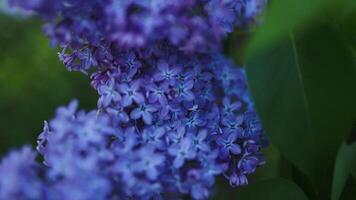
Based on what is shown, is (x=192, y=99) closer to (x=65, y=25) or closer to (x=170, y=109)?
(x=170, y=109)

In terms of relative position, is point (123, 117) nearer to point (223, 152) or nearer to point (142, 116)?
point (142, 116)

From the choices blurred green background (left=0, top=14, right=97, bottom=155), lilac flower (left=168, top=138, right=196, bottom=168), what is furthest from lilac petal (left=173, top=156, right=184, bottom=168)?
blurred green background (left=0, top=14, right=97, bottom=155)

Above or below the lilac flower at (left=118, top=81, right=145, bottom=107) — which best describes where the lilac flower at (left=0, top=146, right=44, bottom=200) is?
below

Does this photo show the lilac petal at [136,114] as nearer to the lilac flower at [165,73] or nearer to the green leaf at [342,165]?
the lilac flower at [165,73]

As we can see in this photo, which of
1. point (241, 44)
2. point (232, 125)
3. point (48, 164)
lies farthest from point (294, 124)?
point (241, 44)

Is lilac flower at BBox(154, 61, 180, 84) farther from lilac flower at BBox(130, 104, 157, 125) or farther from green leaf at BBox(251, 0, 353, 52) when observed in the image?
green leaf at BBox(251, 0, 353, 52)

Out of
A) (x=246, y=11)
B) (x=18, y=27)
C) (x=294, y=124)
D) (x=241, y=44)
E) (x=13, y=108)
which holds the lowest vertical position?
(x=294, y=124)

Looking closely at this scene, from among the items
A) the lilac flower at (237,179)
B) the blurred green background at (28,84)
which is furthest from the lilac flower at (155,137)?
the blurred green background at (28,84)
